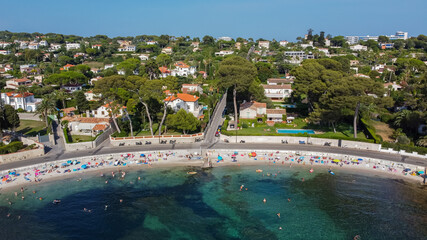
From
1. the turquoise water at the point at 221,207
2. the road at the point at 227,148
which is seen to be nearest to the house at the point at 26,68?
the road at the point at 227,148

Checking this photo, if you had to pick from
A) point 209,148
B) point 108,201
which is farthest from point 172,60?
point 108,201

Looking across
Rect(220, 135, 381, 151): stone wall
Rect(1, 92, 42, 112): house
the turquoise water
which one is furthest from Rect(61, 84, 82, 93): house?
Rect(220, 135, 381, 151): stone wall

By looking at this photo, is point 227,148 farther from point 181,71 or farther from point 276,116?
point 181,71

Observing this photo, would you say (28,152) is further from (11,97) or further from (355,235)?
(355,235)

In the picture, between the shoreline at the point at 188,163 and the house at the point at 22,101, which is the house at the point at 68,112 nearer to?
the house at the point at 22,101

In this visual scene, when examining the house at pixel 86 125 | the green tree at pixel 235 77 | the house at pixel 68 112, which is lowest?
the house at pixel 86 125

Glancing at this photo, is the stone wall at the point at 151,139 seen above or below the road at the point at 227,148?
above

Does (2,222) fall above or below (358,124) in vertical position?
below
